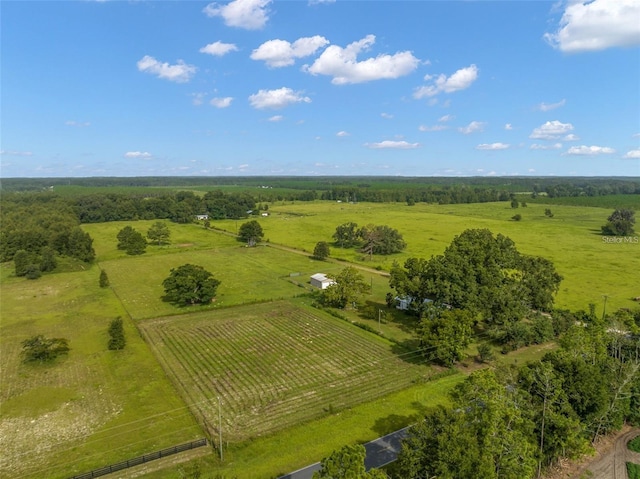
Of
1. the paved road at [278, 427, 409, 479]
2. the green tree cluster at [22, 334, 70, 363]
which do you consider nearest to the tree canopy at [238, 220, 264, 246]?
the green tree cluster at [22, 334, 70, 363]

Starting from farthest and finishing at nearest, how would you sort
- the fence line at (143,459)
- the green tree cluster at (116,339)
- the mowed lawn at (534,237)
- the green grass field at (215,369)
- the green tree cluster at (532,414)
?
the mowed lawn at (534,237) < the green tree cluster at (116,339) < the green grass field at (215,369) < the fence line at (143,459) < the green tree cluster at (532,414)

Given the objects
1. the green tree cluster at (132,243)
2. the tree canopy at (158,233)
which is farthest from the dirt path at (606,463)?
the tree canopy at (158,233)

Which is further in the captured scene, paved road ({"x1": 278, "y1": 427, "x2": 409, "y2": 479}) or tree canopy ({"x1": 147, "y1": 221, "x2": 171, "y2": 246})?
tree canopy ({"x1": 147, "y1": 221, "x2": 171, "y2": 246})

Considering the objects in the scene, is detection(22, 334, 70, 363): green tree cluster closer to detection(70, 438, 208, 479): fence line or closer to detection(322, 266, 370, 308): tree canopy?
detection(70, 438, 208, 479): fence line

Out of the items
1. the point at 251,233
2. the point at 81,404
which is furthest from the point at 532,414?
the point at 251,233

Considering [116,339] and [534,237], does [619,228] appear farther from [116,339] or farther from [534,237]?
[116,339]

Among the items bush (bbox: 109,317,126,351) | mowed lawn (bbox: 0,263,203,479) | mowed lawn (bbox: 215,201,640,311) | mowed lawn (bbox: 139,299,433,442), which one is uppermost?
mowed lawn (bbox: 215,201,640,311)

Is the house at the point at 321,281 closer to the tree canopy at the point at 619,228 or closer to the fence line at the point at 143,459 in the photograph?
the fence line at the point at 143,459
